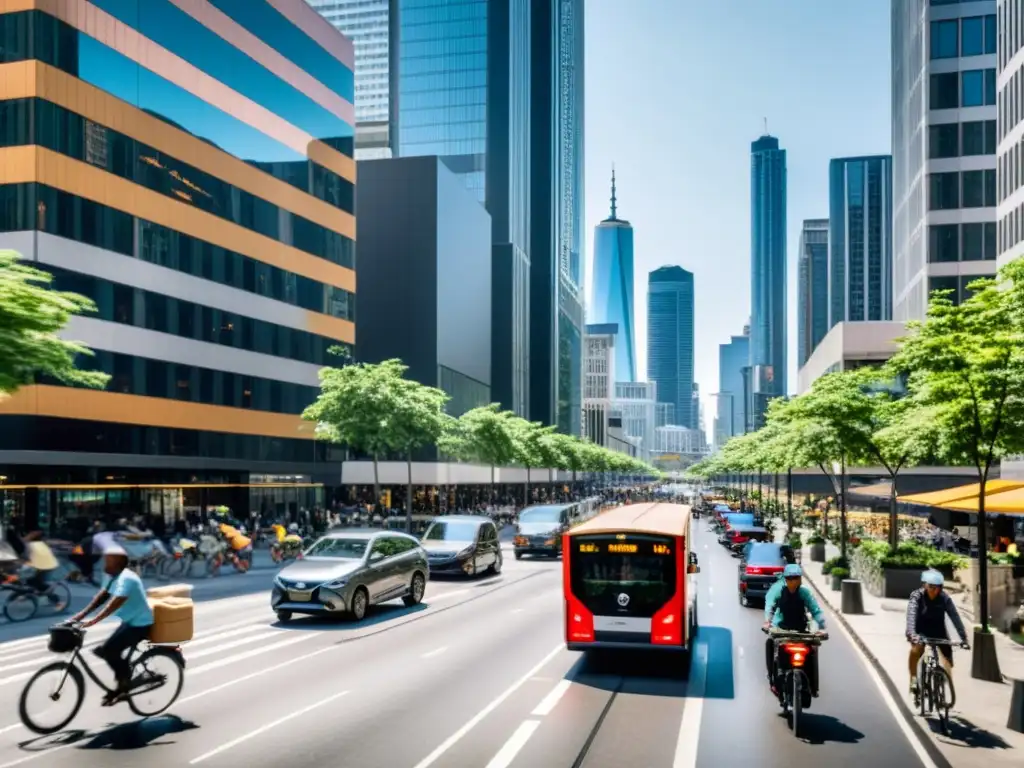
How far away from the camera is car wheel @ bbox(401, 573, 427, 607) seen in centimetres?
2536

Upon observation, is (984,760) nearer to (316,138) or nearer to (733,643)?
(733,643)

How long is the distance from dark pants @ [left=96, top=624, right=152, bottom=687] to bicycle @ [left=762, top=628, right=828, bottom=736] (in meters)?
7.41

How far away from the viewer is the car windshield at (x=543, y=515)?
44750 mm

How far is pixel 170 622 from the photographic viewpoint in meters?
12.6

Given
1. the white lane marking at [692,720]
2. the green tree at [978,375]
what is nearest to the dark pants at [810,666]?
the white lane marking at [692,720]

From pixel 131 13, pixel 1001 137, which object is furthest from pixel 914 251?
pixel 131 13

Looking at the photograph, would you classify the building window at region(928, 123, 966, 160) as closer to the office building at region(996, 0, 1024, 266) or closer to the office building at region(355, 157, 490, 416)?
the office building at region(996, 0, 1024, 266)

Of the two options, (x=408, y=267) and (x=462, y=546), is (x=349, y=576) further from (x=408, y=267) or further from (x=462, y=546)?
(x=408, y=267)

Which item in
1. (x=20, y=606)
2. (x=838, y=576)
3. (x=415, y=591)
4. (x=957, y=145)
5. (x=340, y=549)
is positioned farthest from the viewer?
(x=957, y=145)

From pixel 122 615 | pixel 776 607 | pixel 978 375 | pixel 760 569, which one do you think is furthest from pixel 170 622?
pixel 760 569

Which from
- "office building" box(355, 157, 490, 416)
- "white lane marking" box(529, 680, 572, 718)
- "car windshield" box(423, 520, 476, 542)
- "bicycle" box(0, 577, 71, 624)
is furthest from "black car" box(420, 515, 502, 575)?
"office building" box(355, 157, 490, 416)

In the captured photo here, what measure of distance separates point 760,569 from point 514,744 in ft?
50.1

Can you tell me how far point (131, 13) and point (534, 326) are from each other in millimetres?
121632

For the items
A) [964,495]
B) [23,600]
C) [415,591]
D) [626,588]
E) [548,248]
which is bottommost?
[415,591]
